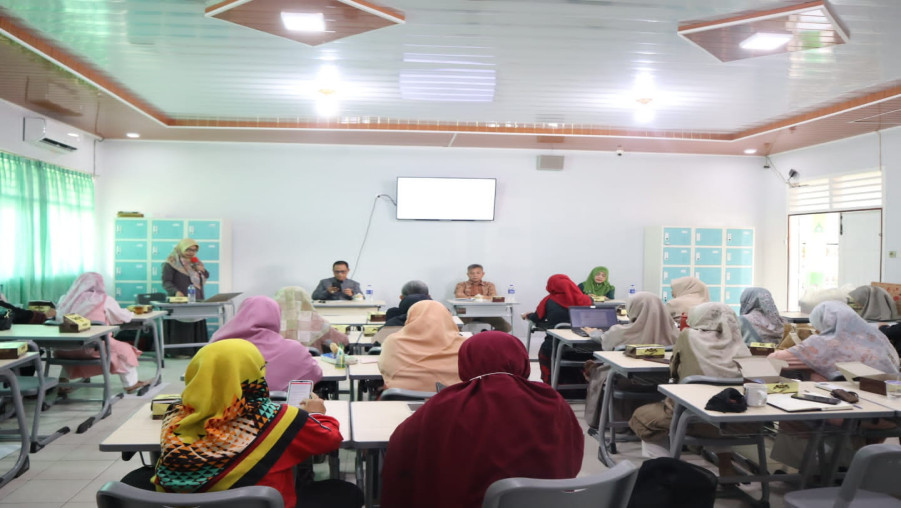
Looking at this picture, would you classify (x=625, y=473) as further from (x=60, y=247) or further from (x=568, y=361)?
(x=60, y=247)

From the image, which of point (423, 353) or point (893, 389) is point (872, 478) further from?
point (423, 353)

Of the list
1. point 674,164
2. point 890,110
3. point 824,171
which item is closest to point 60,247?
point 674,164

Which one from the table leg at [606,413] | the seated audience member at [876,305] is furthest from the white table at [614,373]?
the seated audience member at [876,305]

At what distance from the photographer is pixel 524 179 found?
9.26 meters

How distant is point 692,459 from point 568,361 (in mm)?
1506

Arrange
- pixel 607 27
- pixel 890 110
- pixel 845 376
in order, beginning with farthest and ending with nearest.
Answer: pixel 890 110
pixel 607 27
pixel 845 376

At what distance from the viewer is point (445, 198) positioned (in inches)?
356

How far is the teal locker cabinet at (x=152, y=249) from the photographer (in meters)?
8.12

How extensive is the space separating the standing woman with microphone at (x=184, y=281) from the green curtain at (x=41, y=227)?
1.28 m

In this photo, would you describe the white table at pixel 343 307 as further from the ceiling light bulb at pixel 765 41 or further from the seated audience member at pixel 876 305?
A: the seated audience member at pixel 876 305

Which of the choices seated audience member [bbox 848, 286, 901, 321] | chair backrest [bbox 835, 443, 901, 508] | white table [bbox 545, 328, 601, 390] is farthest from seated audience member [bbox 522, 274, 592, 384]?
chair backrest [bbox 835, 443, 901, 508]

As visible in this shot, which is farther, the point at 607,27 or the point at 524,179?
the point at 524,179

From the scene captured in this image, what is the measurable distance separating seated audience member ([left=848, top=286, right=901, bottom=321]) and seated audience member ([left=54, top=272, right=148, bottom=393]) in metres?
7.71

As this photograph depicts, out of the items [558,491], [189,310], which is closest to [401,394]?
[558,491]
